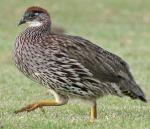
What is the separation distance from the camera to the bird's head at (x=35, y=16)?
35.8 feet

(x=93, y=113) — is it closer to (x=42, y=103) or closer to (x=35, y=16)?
(x=42, y=103)

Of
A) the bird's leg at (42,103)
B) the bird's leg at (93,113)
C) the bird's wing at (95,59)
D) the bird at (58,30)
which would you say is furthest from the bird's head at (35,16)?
the bird at (58,30)

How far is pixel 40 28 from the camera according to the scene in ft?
35.7

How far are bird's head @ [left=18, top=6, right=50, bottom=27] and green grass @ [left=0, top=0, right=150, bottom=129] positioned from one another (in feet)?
4.85

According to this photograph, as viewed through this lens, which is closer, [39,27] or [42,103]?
[42,103]

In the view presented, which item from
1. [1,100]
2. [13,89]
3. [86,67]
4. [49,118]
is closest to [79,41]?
[86,67]

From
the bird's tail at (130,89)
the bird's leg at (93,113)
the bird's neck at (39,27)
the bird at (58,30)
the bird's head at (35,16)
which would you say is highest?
the bird's head at (35,16)

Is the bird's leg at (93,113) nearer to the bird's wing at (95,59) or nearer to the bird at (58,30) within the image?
the bird's wing at (95,59)

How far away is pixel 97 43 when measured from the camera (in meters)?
26.5

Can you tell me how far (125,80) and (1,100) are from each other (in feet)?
11.6

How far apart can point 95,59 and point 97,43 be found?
15.9 m

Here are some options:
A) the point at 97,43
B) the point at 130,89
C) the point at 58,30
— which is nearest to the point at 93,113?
the point at 130,89

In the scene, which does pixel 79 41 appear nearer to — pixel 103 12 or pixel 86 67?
pixel 86 67

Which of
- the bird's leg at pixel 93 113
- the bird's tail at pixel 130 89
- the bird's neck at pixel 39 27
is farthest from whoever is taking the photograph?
the bird's neck at pixel 39 27
